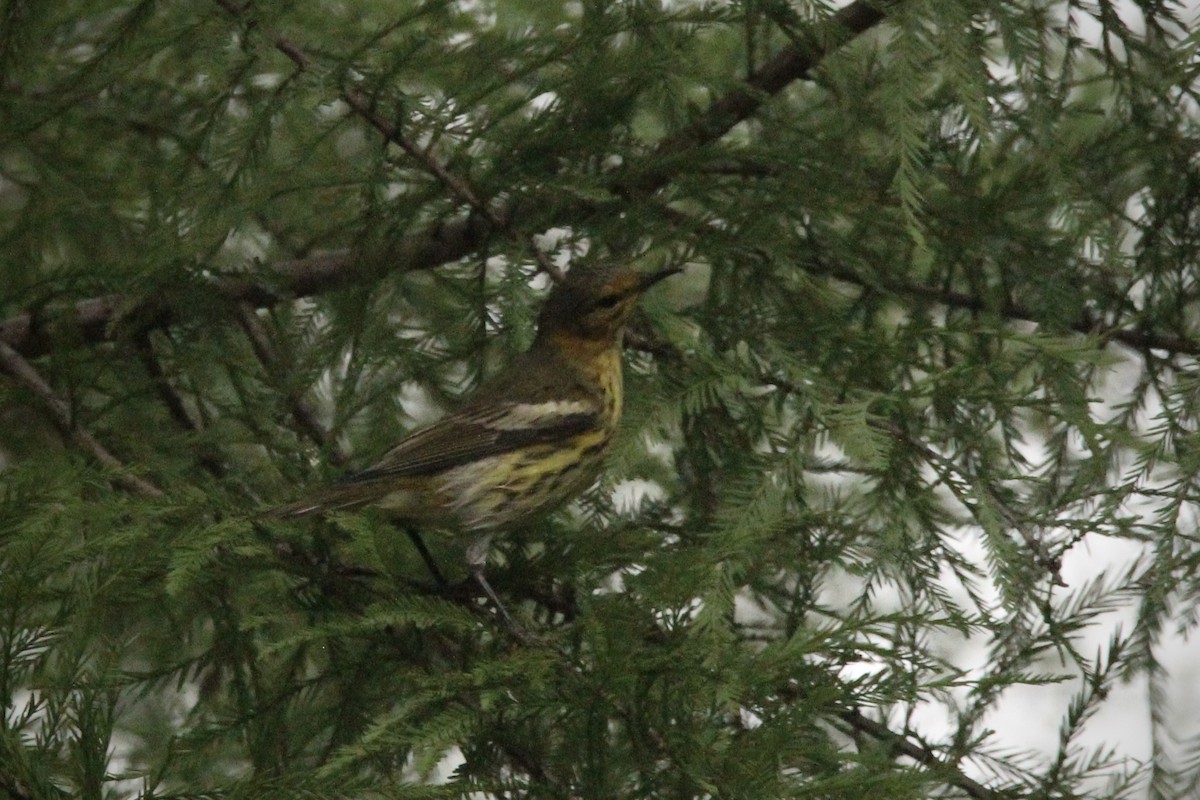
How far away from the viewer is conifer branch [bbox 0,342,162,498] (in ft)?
13.7

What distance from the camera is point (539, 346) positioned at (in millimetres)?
5395

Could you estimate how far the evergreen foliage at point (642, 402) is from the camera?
3193 millimetres

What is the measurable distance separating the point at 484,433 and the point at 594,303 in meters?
0.60

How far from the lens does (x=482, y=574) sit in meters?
4.45

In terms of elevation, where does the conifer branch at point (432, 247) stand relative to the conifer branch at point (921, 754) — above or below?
above

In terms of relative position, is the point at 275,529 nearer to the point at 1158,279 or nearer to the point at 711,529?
the point at 711,529

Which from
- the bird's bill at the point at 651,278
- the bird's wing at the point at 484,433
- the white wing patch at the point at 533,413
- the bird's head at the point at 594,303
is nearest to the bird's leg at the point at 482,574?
the bird's wing at the point at 484,433

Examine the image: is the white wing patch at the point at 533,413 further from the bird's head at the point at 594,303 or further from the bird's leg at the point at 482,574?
the bird's leg at the point at 482,574

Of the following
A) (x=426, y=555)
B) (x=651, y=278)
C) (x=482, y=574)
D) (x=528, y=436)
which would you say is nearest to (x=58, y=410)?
(x=426, y=555)

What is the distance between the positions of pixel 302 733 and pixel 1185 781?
2.71m

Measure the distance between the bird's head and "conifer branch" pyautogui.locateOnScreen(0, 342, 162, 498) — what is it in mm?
1573

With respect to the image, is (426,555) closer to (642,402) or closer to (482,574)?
(482,574)

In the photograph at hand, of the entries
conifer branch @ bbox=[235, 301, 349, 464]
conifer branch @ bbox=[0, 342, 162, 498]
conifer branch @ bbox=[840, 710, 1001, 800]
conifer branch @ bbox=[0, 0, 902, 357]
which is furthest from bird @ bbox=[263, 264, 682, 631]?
conifer branch @ bbox=[840, 710, 1001, 800]

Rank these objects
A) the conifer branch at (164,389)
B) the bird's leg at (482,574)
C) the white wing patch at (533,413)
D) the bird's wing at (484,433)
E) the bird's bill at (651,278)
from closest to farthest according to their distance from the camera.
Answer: the bird's leg at (482,574) < the bird's bill at (651,278) < the bird's wing at (484,433) < the conifer branch at (164,389) < the white wing patch at (533,413)
